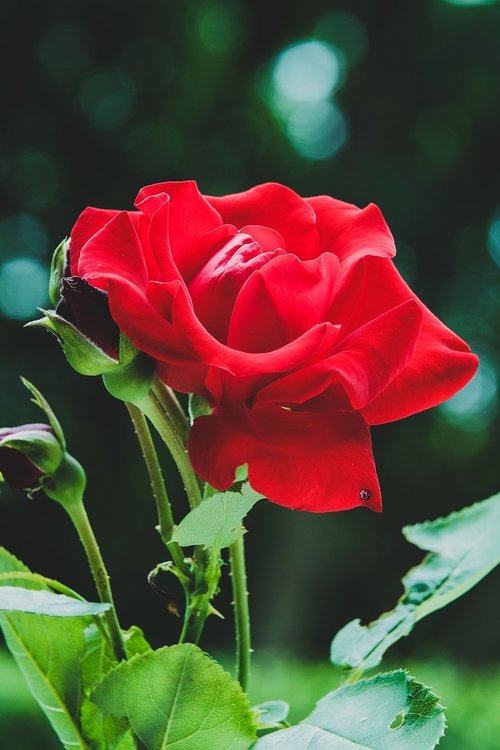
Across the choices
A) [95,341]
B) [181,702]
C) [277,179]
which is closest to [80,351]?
[95,341]

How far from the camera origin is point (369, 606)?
12.5 feet

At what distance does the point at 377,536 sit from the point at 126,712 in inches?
149

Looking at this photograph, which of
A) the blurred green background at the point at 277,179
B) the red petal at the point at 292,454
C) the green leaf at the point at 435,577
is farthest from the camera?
the blurred green background at the point at 277,179

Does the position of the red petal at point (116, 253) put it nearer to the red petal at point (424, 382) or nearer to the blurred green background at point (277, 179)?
the red petal at point (424, 382)

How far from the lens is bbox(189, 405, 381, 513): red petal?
23cm

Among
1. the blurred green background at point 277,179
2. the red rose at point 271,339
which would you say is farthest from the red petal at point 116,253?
the blurred green background at point 277,179

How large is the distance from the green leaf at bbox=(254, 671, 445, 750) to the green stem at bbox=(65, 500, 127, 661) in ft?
0.18

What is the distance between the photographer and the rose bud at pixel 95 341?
9.6 inches

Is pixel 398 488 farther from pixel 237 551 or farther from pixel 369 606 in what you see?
pixel 237 551

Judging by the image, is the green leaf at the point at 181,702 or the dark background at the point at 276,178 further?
the dark background at the point at 276,178

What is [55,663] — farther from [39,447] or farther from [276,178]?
[276,178]

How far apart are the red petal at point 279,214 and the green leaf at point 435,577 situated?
0.46 ft

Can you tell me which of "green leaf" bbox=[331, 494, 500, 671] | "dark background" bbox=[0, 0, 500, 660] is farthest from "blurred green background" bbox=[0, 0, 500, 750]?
"green leaf" bbox=[331, 494, 500, 671]

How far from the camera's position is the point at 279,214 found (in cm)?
30
